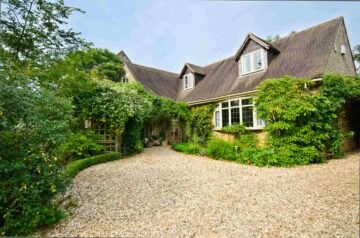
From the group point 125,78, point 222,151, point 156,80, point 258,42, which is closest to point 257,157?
point 222,151

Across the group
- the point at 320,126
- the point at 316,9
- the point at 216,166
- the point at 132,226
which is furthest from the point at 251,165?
the point at 316,9

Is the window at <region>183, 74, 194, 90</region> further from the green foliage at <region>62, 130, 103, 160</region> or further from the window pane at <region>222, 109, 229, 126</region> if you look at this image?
the green foliage at <region>62, 130, 103, 160</region>

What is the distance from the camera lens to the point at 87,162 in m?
6.76

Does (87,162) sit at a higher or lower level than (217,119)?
lower

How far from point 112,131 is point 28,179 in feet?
19.1

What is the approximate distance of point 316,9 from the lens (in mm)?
2299

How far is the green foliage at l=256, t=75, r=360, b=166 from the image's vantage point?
23.9ft

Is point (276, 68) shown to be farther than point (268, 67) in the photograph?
No

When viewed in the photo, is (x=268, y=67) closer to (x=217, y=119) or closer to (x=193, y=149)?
(x=217, y=119)

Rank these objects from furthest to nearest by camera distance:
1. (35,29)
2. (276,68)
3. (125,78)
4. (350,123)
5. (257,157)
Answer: (125,78) < (276,68) < (350,123) < (257,157) < (35,29)

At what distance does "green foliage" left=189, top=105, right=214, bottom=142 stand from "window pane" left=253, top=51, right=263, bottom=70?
355 cm

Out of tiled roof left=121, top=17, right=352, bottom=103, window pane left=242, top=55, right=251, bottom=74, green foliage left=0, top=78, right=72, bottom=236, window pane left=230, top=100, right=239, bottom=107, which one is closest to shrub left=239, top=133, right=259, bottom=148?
window pane left=230, top=100, right=239, bottom=107

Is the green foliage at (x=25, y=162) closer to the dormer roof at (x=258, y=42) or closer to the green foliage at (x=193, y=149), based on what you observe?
the green foliage at (x=193, y=149)

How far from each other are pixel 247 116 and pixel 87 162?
826 cm
